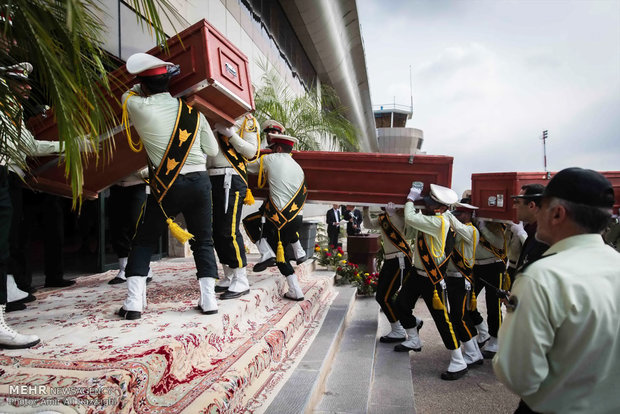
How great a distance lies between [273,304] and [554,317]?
122 inches

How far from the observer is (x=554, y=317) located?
3.62 feet

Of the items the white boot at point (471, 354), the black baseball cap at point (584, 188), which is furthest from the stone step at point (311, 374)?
the black baseball cap at point (584, 188)

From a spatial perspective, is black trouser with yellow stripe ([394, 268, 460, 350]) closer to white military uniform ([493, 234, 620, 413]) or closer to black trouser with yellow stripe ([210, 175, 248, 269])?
black trouser with yellow stripe ([210, 175, 248, 269])

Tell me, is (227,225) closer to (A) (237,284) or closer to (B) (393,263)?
(A) (237,284)

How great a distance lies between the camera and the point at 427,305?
160 inches

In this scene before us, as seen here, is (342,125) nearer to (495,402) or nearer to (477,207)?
(477,207)

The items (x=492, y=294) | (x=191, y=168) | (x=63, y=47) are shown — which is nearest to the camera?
(x=63, y=47)

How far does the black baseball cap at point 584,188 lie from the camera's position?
121 cm

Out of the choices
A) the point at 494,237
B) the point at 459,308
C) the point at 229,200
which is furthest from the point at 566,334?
the point at 494,237

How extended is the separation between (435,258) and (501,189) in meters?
1.25

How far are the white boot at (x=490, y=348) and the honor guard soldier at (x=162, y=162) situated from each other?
10.8 feet

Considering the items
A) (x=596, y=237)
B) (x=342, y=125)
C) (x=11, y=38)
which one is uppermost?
(x=342, y=125)

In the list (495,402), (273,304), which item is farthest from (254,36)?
(495,402)

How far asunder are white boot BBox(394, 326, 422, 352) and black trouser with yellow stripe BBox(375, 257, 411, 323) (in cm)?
31
